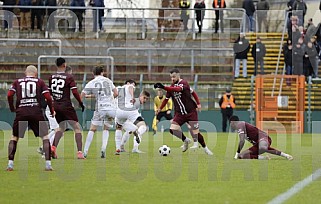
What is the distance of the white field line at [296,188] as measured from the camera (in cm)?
1241

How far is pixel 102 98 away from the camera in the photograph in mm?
20703

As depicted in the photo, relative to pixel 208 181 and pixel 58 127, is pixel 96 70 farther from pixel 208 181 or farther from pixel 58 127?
pixel 208 181

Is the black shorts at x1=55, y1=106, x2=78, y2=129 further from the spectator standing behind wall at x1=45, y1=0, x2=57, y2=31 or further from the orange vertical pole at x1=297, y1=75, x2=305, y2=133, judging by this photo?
the spectator standing behind wall at x1=45, y1=0, x2=57, y2=31

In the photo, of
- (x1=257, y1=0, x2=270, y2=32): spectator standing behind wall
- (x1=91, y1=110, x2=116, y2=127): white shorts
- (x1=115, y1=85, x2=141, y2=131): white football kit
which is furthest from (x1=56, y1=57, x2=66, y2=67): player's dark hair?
(x1=257, y1=0, x2=270, y2=32): spectator standing behind wall

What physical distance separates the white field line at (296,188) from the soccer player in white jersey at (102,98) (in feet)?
18.2

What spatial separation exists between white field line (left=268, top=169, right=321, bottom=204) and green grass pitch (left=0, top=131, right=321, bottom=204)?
0.36ft

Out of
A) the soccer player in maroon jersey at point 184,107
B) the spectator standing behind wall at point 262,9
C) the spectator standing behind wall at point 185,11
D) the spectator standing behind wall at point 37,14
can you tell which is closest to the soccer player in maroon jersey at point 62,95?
the soccer player in maroon jersey at point 184,107

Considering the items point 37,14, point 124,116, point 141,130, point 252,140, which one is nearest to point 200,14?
point 37,14

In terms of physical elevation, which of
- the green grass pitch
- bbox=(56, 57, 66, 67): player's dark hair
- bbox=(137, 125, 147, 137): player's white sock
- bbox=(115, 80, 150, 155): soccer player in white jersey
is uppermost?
bbox=(56, 57, 66, 67): player's dark hair

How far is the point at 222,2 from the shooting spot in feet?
138

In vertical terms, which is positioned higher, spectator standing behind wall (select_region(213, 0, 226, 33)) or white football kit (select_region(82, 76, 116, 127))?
spectator standing behind wall (select_region(213, 0, 226, 33))

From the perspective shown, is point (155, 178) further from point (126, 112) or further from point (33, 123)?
point (126, 112)

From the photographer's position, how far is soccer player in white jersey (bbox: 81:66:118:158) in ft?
67.1

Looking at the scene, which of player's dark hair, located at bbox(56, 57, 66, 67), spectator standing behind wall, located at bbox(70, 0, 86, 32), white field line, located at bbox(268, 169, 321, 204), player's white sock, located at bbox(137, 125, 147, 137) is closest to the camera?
white field line, located at bbox(268, 169, 321, 204)
